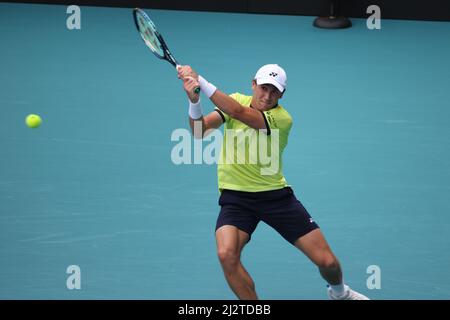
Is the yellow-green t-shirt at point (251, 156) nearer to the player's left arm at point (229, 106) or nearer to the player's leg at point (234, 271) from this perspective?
the player's left arm at point (229, 106)

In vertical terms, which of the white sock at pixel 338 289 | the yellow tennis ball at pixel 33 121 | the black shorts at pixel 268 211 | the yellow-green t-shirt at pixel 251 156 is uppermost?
the yellow tennis ball at pixel 33 121

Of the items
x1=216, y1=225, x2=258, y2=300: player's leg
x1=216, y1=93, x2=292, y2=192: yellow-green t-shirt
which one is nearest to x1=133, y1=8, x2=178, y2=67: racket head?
x1=216, y1=93, x2=292, y2=192: yellow-green t-shirt

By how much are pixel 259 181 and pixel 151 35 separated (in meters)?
1.46

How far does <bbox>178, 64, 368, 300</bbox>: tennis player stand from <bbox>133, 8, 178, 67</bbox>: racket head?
0.44 metres

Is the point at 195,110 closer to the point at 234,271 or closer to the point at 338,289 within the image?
the point at 234,271

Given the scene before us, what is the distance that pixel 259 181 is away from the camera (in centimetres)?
766

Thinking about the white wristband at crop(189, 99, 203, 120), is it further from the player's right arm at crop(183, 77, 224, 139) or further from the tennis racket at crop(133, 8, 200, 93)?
the tennis racket at crop(133, 8, 200, 93)

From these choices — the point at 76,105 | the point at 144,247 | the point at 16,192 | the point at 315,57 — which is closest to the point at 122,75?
the point at 76,105

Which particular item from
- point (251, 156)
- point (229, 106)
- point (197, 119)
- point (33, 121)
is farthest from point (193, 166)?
point (229, 106)

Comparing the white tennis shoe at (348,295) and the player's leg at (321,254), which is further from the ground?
the player's leg at (321,254)

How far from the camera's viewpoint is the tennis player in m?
7.49

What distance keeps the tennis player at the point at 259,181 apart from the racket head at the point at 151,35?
439 mm

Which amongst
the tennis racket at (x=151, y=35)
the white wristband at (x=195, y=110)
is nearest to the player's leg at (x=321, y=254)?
the white wristband at (x=195, y=110)

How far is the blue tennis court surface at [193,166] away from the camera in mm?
8711
